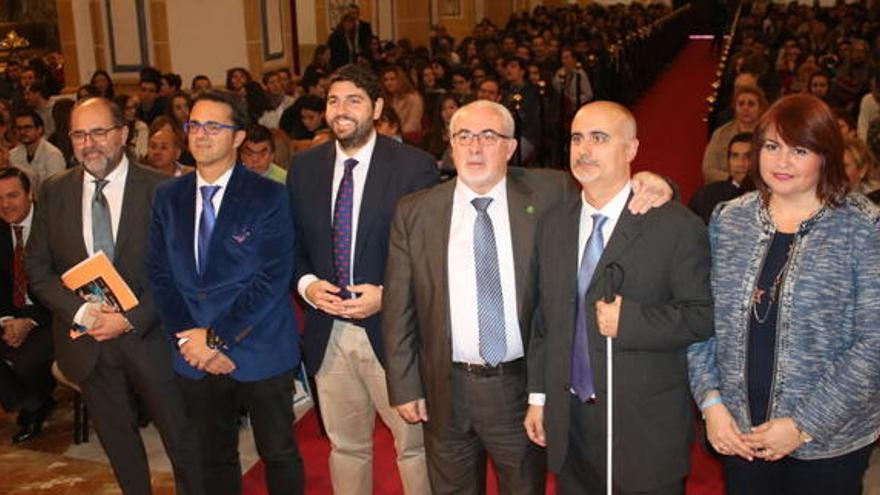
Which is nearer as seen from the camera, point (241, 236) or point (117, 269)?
point (241, 236)

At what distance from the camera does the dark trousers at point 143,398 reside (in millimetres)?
3480

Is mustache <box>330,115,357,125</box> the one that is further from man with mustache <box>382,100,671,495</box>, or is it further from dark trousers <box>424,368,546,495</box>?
dark trousers <box>424,368,546,495</box>

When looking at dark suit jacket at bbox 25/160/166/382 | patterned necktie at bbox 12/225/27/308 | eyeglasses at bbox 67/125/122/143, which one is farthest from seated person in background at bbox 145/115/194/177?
eyeglasses at bbox 67/125/122/143

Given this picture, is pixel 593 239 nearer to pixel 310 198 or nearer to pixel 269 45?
pixel 310 198

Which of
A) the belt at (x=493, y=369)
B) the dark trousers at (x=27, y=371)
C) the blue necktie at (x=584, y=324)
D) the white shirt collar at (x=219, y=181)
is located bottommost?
the dark trousers at (x=27, y=371)

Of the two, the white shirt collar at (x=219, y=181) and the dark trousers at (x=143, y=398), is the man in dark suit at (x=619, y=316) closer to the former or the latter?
the white shirt collar at (x=219, y=181)

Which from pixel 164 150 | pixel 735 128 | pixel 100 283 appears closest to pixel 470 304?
pixel 100 283

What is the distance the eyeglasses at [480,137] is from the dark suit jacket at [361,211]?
43 cm

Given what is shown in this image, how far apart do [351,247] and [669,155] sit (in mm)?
8192

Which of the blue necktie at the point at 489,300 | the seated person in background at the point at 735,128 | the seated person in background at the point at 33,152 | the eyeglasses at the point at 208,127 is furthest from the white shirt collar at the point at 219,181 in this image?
the seated person in background at the point at 735,128

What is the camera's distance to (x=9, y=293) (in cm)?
481

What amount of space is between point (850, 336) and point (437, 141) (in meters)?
5.64

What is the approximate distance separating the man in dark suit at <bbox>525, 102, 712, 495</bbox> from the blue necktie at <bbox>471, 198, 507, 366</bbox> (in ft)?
0.54

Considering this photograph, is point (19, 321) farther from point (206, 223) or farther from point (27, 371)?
point (206, 223)
